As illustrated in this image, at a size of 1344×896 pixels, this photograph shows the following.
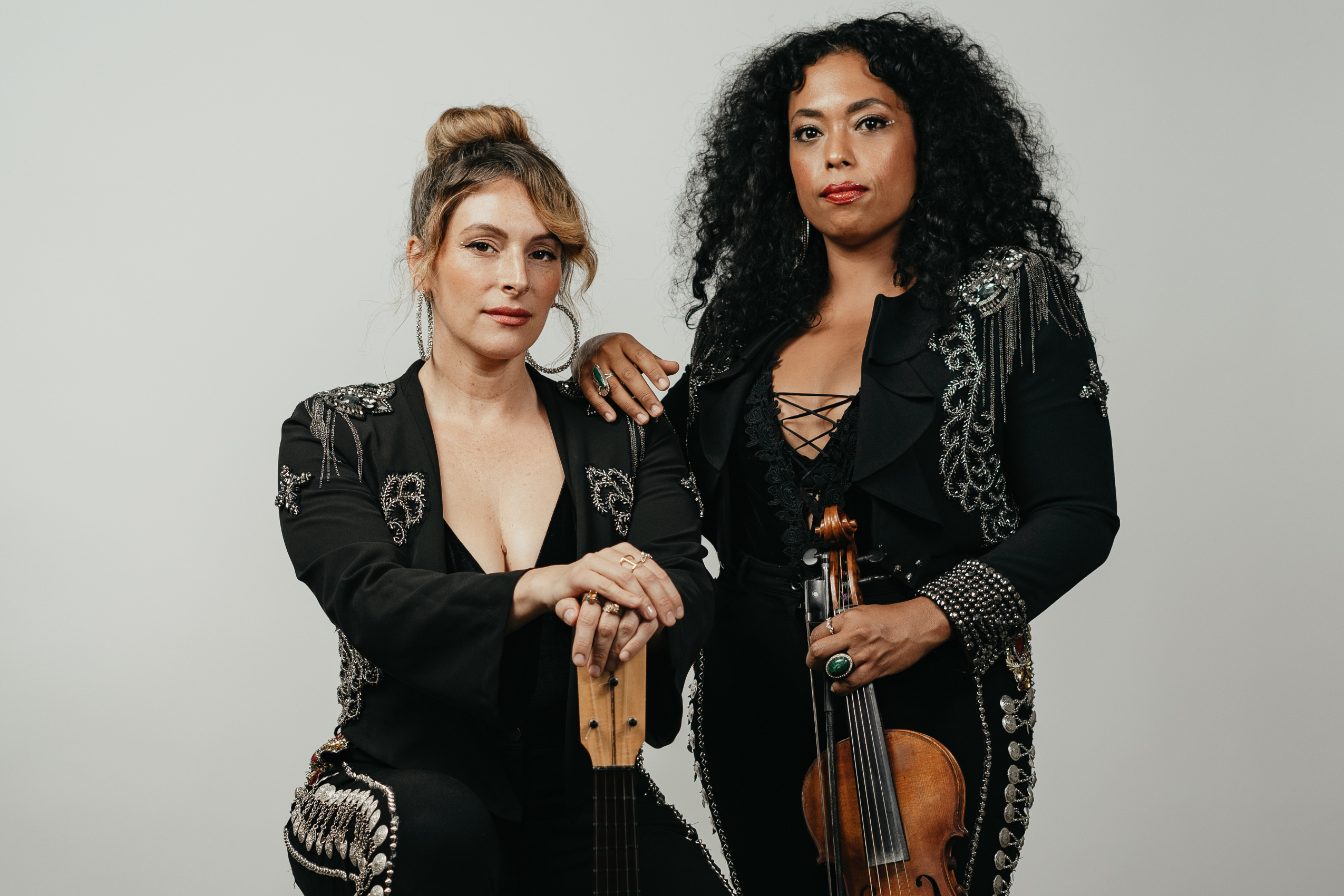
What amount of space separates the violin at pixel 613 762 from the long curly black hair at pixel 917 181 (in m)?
0.98

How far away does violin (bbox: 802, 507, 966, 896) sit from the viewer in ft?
7.47

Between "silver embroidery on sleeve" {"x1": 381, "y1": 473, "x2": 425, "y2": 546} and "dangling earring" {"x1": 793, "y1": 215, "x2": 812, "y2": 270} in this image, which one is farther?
"dangling earring" {"x1": 793, "y1": 215, "x2": 812, "y2": 270}

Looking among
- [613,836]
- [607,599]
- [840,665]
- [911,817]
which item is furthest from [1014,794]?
[607,599]

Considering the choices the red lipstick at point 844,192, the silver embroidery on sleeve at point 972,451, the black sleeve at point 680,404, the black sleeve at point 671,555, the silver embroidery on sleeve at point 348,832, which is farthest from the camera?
the black sleeve at point 680,404

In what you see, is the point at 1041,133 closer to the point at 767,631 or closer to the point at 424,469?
the point at 767,631

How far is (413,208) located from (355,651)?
2.60ft

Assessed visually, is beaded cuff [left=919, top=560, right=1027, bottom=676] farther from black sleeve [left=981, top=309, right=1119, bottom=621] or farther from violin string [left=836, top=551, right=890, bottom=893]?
violin string [left=836, top=551, right=890, bottom=893]

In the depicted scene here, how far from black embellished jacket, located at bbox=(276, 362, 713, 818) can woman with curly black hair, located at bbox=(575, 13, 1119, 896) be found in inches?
5.2

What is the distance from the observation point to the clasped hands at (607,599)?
2.00 meters

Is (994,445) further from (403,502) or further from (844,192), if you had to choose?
(403,502)

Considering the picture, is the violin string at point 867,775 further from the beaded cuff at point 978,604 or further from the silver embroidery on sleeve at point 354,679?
the silver embroidery on sleeve at point 354,679

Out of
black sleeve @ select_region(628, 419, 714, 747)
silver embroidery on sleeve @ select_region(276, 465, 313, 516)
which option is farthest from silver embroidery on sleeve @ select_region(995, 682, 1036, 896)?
silver embroidery on sleeve @ select_region(276, 465, 313, 516)

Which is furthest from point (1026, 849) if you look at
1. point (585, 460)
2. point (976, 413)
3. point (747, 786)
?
point (585, 460)

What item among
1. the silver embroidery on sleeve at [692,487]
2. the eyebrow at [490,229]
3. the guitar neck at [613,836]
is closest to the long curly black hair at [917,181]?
the silver embroidery on sleeve at [692,487]
